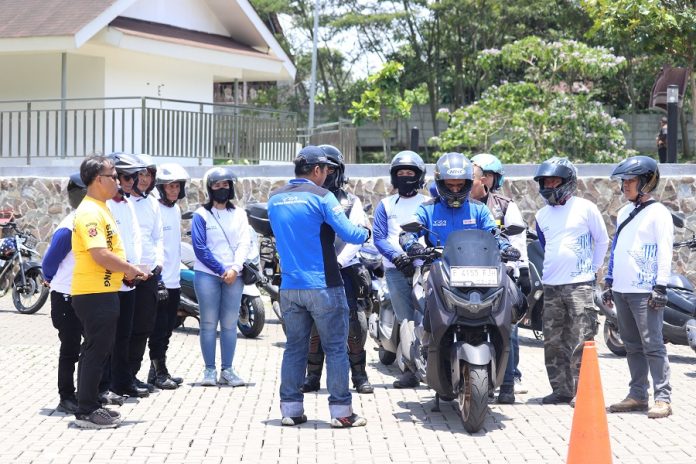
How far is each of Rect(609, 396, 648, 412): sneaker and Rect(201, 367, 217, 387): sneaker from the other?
3399mm

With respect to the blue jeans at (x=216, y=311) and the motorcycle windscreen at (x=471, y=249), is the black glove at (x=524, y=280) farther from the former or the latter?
the blue jeans at (x=216, y=311)

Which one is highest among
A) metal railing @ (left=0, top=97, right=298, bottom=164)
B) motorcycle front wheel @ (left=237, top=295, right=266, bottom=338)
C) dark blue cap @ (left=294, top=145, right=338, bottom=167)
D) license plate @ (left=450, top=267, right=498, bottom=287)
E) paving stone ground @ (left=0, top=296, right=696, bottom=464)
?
metal railing @ (left=0, top=97, right=298, bottom=164)

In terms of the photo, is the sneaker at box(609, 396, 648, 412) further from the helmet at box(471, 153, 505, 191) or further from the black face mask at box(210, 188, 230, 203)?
the black face mask at box(210, 188, 230, 203)

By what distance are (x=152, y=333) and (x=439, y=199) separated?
2780 millimetres

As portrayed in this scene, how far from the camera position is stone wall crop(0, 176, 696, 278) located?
16.3 m

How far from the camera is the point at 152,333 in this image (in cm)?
1031

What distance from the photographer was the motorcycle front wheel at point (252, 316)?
44.7 ft

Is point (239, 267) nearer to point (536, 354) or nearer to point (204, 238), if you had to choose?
point (204, 238)

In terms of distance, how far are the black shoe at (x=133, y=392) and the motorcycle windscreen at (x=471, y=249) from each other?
287 cm

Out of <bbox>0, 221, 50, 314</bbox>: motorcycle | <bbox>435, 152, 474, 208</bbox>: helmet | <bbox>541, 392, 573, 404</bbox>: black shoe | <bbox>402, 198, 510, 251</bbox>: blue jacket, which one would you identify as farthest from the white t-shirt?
<bbox>0, 221, 50, 314</bbox>: motorcycle

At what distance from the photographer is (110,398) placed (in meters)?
9.34

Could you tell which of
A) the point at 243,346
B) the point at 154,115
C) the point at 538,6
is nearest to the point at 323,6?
the point at 538,6

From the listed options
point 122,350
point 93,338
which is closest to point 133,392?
point 122,350

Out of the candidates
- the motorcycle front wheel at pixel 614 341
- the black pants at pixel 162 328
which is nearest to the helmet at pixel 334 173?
the black pants at pixel 162 328
